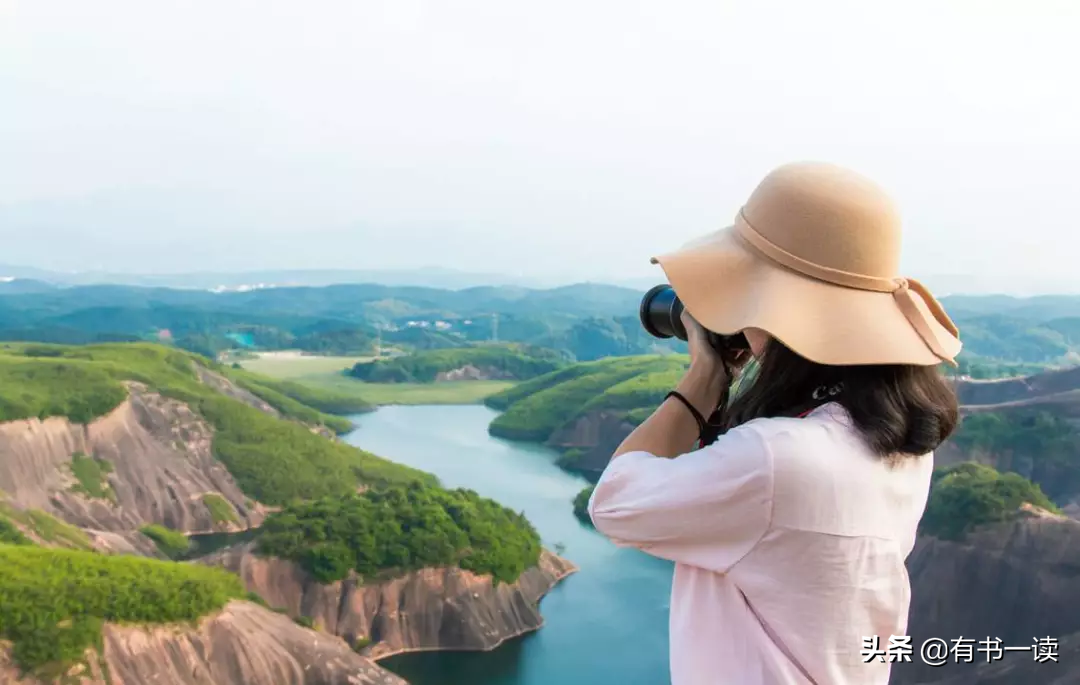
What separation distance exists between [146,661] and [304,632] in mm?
2280

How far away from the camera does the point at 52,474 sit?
74.1ft

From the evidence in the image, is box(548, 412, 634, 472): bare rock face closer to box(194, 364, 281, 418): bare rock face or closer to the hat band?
box(194, 364, 281, 418): bare rock face

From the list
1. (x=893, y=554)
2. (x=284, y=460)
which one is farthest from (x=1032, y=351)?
(x=893, y=554)

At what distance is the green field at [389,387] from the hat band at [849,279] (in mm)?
45301

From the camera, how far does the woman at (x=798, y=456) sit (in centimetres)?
130

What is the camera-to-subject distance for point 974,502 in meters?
16.5

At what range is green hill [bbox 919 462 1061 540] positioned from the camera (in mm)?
16328

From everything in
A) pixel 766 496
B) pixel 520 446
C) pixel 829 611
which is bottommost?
pixel 520 446

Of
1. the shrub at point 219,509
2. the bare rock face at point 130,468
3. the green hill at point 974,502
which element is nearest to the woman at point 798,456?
the green hill at point 974,502

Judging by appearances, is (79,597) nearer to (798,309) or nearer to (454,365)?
(798,309)

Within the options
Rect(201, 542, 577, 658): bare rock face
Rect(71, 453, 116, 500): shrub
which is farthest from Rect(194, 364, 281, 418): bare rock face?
Rect(201, 542, 577, 658): bare rock face

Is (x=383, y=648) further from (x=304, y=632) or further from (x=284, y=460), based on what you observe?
(x=284, y=460)

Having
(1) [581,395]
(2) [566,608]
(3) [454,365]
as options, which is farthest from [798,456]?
(3) [454,365]

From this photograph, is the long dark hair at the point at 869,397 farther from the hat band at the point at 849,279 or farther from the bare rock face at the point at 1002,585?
the bare rock face at the point at 1002,585
